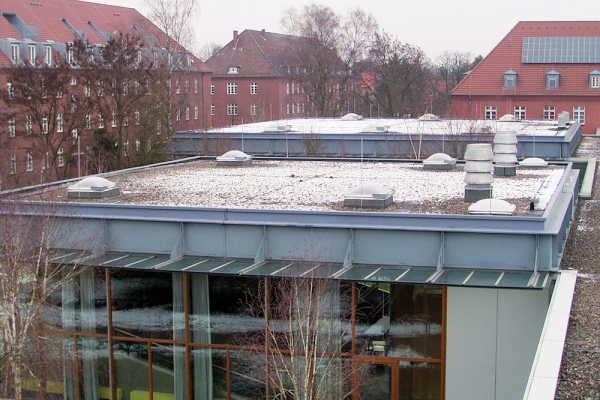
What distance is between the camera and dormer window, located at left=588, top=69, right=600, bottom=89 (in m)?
67.9

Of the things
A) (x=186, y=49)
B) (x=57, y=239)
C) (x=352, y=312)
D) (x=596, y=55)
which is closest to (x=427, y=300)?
(x=352, y=312)

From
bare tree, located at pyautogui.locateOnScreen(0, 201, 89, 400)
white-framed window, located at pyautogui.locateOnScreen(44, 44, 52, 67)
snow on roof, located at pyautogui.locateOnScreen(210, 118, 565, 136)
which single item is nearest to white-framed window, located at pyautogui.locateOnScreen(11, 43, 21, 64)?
white-framed window, located at pyautogui.locateOnScreen(44, 44, 52, 67)

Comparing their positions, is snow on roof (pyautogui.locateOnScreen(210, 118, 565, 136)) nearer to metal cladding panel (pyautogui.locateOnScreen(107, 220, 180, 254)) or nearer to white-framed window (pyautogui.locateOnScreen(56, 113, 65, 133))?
white-framed window (pyautogui.locateOnScreen(56, 113, 65, 133))

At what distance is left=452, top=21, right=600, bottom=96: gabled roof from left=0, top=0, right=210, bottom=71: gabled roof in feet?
89.7

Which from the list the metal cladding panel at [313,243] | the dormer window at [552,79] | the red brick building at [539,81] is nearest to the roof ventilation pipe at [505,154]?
the metal cladding panel at [313,243]

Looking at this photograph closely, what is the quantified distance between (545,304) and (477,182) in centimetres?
417

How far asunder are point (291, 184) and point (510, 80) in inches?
1970

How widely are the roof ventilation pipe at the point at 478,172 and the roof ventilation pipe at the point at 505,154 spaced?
5.64 metres

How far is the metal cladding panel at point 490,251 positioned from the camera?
1570 cm

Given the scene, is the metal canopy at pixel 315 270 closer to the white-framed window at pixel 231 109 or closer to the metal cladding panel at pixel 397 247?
the metal cladding panel at pixel 397 247

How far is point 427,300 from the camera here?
16438mm

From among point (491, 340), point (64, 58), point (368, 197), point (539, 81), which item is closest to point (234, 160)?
point (368, 197)

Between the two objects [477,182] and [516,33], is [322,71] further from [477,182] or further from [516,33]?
[477,182]

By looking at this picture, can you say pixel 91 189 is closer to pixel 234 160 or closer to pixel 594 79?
pixel 234 160
